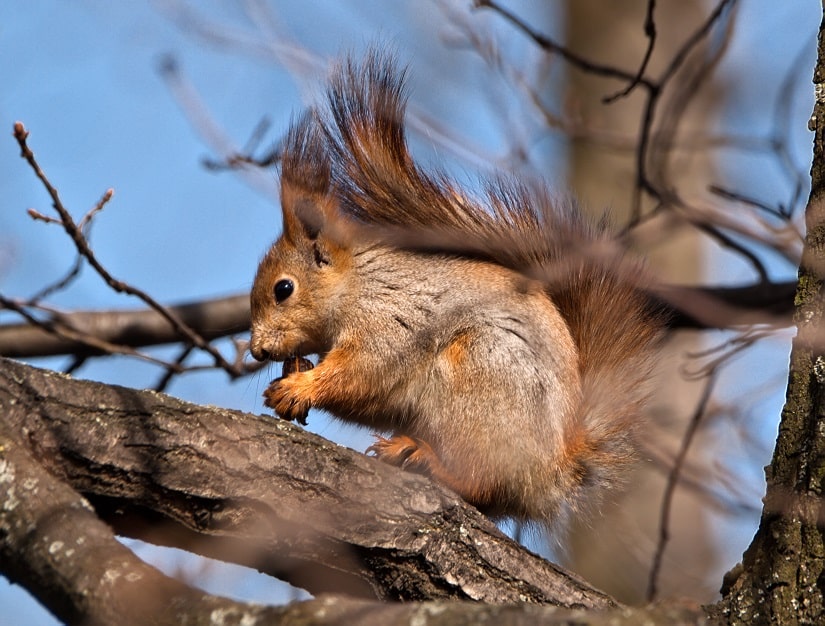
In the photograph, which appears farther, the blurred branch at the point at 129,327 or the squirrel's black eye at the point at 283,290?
the blurred branch at the point at 129,327

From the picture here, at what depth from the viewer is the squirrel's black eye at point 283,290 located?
3.17 metres

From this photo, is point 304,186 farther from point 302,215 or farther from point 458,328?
point 458,328

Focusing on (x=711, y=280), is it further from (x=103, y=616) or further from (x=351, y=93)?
(x=103, y=616)

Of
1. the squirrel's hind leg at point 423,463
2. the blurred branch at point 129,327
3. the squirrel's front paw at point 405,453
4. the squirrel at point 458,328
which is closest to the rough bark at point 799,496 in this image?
the squirrel at point 458,328

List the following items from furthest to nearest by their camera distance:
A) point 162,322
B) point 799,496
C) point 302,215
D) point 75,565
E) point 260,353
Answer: point 162,322, point 302,215, point 260,353, point 799,496, point 75,565

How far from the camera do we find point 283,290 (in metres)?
3.17

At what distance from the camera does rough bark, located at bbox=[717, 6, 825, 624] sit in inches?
72.6

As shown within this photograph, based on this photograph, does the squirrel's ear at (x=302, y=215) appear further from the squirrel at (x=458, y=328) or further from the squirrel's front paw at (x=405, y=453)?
the squirrel's front paw at (x=405, y=453)

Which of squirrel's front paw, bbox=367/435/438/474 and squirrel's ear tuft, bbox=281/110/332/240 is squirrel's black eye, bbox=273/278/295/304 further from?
squirrel's front paw, bbox=367/435/438/474

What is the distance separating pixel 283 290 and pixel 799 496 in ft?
5.78

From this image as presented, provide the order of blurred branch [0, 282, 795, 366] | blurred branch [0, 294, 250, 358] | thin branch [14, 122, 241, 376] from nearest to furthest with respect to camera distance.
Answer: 1. thin branch [14, 122, 241, 376]
2. blurred branch [0, 282, 795, 366]
3. blurred branch [0, 294, 250, 358]

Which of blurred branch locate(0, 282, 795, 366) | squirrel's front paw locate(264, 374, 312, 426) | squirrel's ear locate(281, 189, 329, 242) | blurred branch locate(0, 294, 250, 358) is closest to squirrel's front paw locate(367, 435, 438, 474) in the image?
squirrel's front paw locate(264, 374, 312, 426)

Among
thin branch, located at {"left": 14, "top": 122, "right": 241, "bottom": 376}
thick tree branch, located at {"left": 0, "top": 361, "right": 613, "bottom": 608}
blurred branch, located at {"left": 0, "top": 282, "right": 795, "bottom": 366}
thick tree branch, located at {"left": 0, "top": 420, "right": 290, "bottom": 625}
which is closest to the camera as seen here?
thick tree branch, located at {"left": 0, "top": 420, "right": 290, "bottom": 625}

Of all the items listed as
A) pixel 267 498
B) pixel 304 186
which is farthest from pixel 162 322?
pixel 267 498
